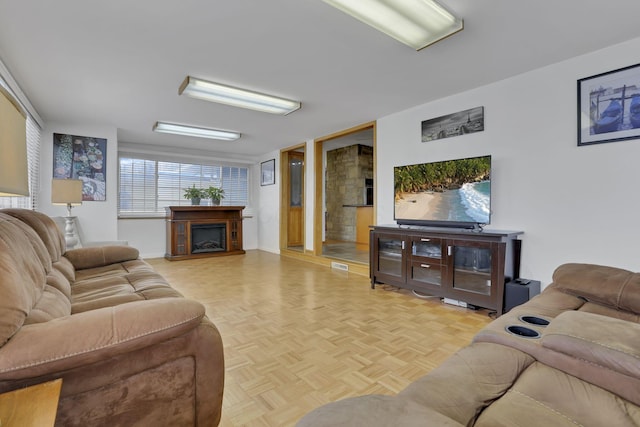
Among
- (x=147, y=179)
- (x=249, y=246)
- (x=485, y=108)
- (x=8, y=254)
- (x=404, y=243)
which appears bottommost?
(x=249, y=246)

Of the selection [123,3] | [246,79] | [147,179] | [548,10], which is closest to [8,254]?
[123,3]

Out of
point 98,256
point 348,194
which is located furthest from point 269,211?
point 98,256

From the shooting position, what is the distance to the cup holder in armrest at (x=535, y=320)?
1295 mm

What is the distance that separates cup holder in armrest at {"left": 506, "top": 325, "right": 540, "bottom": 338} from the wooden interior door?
5721mm

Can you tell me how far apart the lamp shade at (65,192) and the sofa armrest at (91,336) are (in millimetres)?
3326

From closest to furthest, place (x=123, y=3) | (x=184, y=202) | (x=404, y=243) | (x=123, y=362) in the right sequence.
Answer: (x=123, y=362)
(x=123, y=3)
(x=404, y=243)
(x=184, y=202)

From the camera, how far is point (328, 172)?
8273mm

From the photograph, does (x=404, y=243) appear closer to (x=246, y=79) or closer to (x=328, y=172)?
(x=246, y=79)

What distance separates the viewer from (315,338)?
2.29 m

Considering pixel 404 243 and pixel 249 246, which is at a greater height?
pixel 404 243

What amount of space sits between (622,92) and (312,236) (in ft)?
14.6

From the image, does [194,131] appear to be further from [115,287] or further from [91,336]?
[91,336]

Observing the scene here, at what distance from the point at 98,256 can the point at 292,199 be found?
455 centimetres

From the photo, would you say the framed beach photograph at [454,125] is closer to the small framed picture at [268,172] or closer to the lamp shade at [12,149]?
the lamp shade at [12,149]
